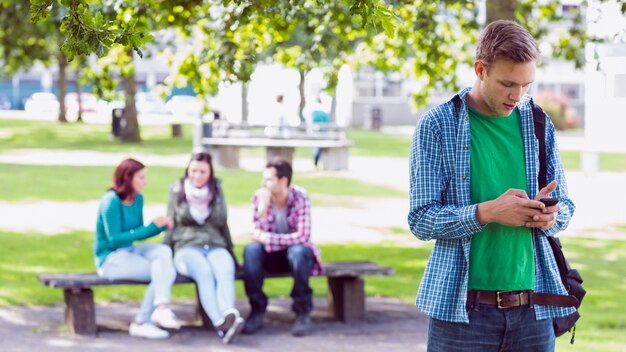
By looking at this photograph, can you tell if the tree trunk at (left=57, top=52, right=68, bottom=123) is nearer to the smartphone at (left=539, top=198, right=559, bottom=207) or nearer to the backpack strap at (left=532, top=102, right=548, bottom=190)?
the backpack strap at (left=532, top=102, right=548, bottom=190)

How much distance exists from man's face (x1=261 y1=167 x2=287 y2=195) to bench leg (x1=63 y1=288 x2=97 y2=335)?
1569 millimetres

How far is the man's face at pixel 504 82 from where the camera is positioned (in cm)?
371

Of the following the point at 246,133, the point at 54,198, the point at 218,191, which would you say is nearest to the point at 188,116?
the point at 246,133

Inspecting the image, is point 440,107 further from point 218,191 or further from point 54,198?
point 54,198

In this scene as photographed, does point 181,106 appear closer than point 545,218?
No

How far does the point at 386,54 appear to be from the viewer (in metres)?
13.9

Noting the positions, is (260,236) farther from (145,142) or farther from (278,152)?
(145,142)

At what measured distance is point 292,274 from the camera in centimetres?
893

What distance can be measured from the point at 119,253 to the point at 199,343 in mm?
947

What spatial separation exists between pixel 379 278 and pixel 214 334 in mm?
3389

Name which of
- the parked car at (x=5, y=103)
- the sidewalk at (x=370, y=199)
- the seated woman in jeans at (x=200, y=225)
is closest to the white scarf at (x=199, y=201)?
the seated woman in jeans at (x=200, y=225)

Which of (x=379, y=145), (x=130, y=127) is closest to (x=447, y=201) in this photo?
(x=130, y=127)

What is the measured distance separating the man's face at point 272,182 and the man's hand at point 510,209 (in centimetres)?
535

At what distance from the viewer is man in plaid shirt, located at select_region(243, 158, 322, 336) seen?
8828 millimetres
